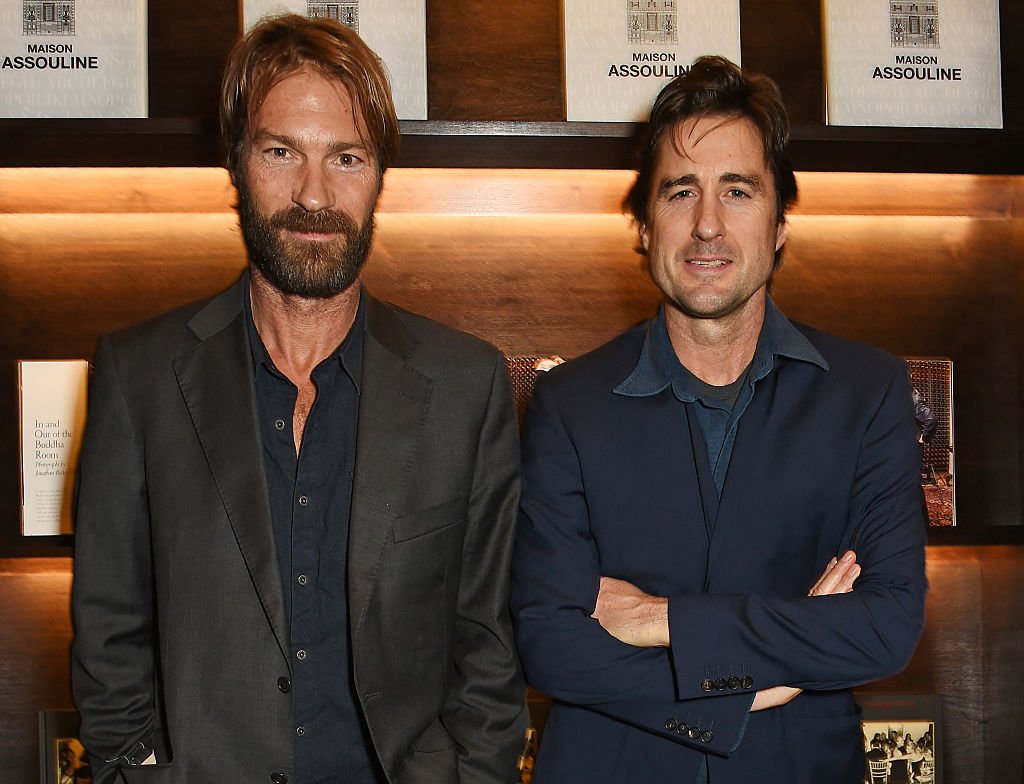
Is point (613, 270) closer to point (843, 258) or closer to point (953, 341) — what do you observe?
point (843, 258)

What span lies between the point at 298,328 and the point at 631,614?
757mm

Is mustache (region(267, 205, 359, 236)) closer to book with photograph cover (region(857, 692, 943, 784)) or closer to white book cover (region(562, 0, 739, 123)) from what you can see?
white book cover (region(562, 0, 739, 123))

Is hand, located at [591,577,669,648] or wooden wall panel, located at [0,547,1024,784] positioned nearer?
hand, located at [591,577,669,648]

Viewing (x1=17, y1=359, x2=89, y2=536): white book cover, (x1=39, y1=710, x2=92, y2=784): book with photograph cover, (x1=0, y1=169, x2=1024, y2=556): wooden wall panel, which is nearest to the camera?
(x1=17, y1=359, x2=89, y2=536): white book cover

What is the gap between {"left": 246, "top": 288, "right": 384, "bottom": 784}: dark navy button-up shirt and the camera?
1.79 meters

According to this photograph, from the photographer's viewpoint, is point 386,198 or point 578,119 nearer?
point 578,119

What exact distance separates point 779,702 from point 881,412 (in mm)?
535

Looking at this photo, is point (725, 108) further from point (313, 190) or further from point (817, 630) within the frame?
point (817, 630)

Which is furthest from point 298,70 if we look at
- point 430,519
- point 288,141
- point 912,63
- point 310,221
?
point 912,63

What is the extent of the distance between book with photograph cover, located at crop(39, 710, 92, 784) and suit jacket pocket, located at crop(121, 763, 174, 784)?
0.86 meters

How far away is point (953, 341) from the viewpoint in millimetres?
2826

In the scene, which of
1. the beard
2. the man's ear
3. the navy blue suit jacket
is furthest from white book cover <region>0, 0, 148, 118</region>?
the man's ear

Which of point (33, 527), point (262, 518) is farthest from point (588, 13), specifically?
point (33, 527)

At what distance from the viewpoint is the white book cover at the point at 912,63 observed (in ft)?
8.03
